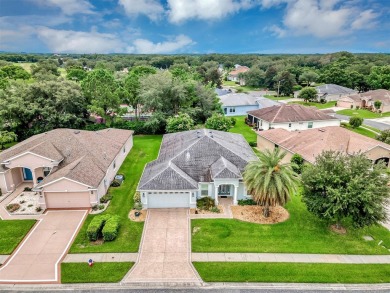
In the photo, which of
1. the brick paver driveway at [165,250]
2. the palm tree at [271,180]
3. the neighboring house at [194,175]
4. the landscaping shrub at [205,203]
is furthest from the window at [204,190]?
the palm tree at [271,180]

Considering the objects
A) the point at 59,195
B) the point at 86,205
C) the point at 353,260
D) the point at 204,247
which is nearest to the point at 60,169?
the point at 59,195

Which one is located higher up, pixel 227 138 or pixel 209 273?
pixel 227 138

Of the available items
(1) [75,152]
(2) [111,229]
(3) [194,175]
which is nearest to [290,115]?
(3) [194,175]

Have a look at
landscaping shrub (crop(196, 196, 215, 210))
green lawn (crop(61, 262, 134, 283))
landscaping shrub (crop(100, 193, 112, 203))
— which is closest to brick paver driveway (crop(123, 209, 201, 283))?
green lawn (crop(61, 262, 134, 283))

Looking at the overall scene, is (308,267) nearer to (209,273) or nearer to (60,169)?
(209,273)

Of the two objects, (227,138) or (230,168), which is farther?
(227,138)

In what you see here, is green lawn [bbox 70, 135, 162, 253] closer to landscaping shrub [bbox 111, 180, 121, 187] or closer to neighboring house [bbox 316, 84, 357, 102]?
landscaping shrub [bbox 111, 180, 121, 187]

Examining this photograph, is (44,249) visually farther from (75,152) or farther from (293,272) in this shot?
(293,272)
